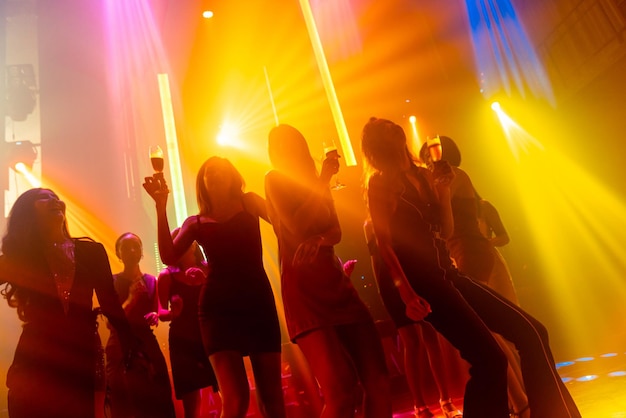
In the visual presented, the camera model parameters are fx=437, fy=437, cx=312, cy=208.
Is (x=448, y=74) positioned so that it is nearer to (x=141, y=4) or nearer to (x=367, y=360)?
(x=141, y=4)

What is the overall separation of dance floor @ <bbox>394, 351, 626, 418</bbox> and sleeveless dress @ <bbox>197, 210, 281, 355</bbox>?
1799 millimetres

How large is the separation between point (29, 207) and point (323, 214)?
124 centimetres

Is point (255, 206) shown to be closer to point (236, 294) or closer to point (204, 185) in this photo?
point (204, 185)

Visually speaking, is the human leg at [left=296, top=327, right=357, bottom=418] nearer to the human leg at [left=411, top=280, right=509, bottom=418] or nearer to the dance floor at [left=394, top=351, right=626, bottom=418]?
the human leg at [left=411, top=280, right=509, bottom=418]

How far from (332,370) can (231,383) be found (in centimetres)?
47

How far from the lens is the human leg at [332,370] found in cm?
166

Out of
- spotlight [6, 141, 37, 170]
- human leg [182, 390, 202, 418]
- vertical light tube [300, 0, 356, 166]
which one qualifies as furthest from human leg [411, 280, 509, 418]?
spotlight [6, 141, 37, 170]

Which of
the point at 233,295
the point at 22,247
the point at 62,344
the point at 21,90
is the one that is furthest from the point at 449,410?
the point at 21,90

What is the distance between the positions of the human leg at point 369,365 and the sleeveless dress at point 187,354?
60.1 inches

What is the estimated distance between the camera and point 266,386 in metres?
1.95

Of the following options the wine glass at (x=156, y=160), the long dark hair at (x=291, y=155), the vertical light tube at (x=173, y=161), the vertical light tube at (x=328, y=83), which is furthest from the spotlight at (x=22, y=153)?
the long dark hair at (x=291, y=155)

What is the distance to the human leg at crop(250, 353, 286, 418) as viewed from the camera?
6.37 ft

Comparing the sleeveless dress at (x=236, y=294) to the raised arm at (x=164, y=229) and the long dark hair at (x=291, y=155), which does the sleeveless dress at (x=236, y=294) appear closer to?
the raised arm at (x=164, y=229)

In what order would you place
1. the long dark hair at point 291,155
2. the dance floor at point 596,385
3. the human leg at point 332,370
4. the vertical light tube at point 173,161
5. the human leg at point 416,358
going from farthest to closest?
the vertical light tube at point 173,161 < the human leg at point 416,358 < the dance floor at point 596,385 < the long dark hair at point 291,155 < the human leg at point 332,370
